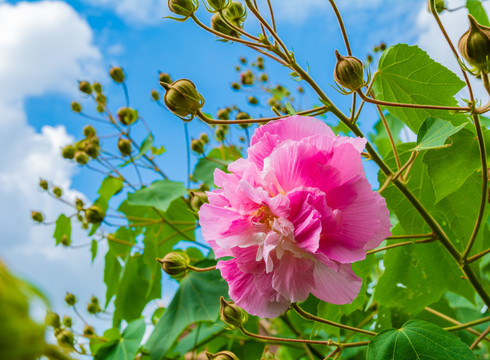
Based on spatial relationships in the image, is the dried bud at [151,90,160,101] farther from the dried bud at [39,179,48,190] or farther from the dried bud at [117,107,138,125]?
the dried bud at [39,179,48,190]

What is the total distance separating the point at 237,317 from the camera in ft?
1.87

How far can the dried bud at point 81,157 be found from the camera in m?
1.30

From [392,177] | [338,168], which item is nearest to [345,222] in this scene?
[338,168]

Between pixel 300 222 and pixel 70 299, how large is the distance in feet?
3.99

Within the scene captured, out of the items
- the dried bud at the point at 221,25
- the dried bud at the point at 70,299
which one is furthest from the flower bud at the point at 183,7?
the dried bud at the point at 70,299

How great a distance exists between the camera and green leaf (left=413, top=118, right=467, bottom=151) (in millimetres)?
507

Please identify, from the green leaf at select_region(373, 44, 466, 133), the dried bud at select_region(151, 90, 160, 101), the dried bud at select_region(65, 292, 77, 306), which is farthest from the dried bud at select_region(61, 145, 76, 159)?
the green leaf at select_region(373, 44, 466, 133)

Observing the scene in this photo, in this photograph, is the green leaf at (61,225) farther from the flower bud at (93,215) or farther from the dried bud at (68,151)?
the flower bud at (93,215)

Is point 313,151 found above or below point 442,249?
above

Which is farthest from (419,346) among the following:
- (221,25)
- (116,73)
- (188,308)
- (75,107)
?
(75,107)

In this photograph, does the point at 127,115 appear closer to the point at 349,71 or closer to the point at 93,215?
the point at 93,215

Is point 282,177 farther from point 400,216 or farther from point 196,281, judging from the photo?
point 196,281

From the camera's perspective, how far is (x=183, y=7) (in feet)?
1.93

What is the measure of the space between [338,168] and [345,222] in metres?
0.06
